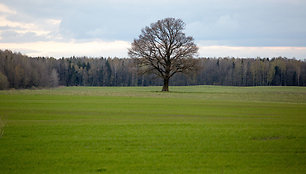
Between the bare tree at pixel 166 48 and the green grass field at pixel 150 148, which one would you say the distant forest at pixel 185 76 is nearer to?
the bare tree at pixel 166 48

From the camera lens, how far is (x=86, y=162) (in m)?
11.3

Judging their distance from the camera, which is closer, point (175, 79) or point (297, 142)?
point (297, 142)

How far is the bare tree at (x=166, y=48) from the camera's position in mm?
56688

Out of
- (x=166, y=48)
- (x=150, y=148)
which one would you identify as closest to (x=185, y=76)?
(x=166, y=48)

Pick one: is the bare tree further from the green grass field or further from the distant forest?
the distant forest

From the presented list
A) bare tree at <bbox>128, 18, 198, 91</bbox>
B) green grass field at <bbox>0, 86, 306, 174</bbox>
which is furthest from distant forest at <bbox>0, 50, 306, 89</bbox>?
green grass field at <bbox>0, 86, 306, 174</bbox>

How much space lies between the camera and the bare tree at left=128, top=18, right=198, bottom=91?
56.7 m

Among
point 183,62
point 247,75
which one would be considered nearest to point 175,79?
point 247,75

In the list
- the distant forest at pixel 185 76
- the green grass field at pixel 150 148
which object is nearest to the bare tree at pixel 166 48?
the green grass field at pixel 150 148

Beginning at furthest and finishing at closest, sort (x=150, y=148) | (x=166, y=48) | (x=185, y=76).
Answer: (x=185, y=76) < (x=166, y=48) < (x=150, y=148)

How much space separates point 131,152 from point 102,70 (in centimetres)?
14371

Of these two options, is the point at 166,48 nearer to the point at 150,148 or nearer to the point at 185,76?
the point at 150,148

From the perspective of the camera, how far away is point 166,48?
58281mm

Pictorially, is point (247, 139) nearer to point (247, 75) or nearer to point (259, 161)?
point (259, 161)
